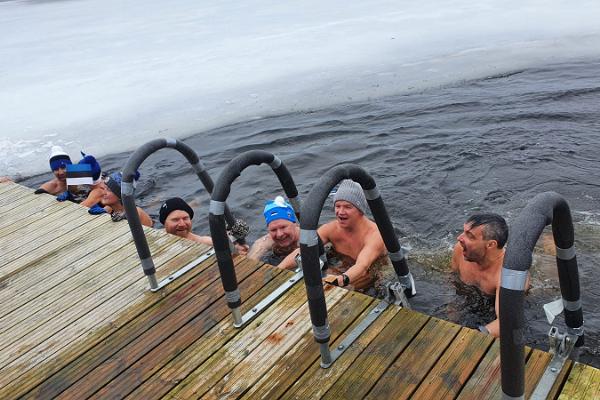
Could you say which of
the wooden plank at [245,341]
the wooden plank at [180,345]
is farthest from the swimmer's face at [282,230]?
the wooden plank at [245,341]

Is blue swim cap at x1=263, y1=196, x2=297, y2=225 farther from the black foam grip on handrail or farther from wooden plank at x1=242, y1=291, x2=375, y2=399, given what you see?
the black foam grip on handrail

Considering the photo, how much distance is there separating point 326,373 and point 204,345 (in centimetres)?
100

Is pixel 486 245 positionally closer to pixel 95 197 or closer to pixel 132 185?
pixel 132 185

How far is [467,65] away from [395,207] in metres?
6.67

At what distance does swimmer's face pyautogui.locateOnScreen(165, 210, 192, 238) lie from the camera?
654 cm

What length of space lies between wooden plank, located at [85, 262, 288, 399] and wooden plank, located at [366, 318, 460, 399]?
124 cm

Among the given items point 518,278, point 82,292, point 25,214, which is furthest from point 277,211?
point 518,278

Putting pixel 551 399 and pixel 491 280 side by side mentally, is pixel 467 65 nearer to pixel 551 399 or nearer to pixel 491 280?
Result: pixel 491 280

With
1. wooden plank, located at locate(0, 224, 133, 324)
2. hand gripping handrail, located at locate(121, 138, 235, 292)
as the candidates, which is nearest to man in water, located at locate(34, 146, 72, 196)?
wooden plank, located at locate(0, 224, 133, 324)

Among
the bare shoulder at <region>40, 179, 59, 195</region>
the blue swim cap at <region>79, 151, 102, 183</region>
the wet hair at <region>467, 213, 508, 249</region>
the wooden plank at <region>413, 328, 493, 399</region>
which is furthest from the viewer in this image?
the bare shoulder at <region>40, 179, 59, 195</region>

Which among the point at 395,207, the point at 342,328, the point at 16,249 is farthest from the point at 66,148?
the point at 342,328

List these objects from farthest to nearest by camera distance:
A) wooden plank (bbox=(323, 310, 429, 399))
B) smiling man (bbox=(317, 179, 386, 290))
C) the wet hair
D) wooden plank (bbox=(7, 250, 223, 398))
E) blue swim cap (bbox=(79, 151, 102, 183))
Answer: blue swim cap (bbox=(79, 151, 102, 183)) < smiling man (bbox=(317, 179, 386, 290)) < the wet hair < wooden plank (bbox=(7, 250, 223, 398)) < wooden plank (bbox=(323, 310, 429, 399))

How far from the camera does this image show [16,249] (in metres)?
6.27

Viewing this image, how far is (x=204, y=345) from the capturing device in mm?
3982
